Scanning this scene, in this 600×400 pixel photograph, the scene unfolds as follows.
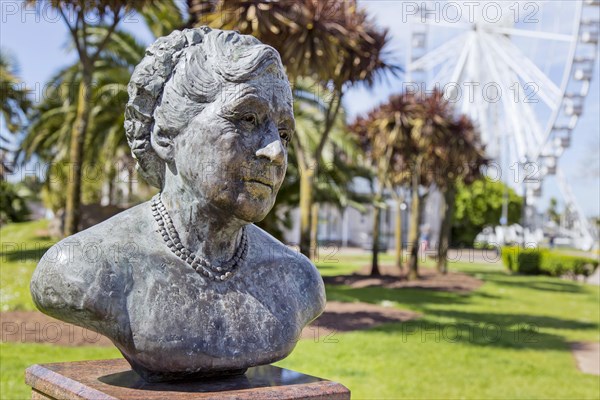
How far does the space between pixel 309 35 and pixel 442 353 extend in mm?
6216

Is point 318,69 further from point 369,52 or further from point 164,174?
point 164,174

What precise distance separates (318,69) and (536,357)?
6412mm

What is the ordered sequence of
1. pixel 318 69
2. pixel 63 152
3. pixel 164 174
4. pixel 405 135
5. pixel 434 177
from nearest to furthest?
pixel 164 174
pixel 318 69
pixel 63 152
pixel 405 135
pixel 434 177

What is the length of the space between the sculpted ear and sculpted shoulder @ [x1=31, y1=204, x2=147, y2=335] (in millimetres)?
398

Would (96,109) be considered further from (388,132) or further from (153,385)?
(153,385)

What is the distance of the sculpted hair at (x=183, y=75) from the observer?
293 cm

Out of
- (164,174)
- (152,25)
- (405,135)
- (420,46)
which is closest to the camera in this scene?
(164,174)

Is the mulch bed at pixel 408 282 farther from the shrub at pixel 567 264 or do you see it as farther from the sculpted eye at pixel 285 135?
the sculpted eye at pixel 285 135

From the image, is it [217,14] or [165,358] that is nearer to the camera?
[165,358]

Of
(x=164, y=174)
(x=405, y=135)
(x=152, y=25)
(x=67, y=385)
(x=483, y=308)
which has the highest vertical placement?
(x=152, y=25)

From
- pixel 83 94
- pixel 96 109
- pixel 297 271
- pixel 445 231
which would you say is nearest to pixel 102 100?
pixel 96 109

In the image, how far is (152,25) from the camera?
1867cm

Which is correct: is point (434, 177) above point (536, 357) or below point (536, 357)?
above

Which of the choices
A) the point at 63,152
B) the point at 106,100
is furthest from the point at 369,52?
the point at 63,152
